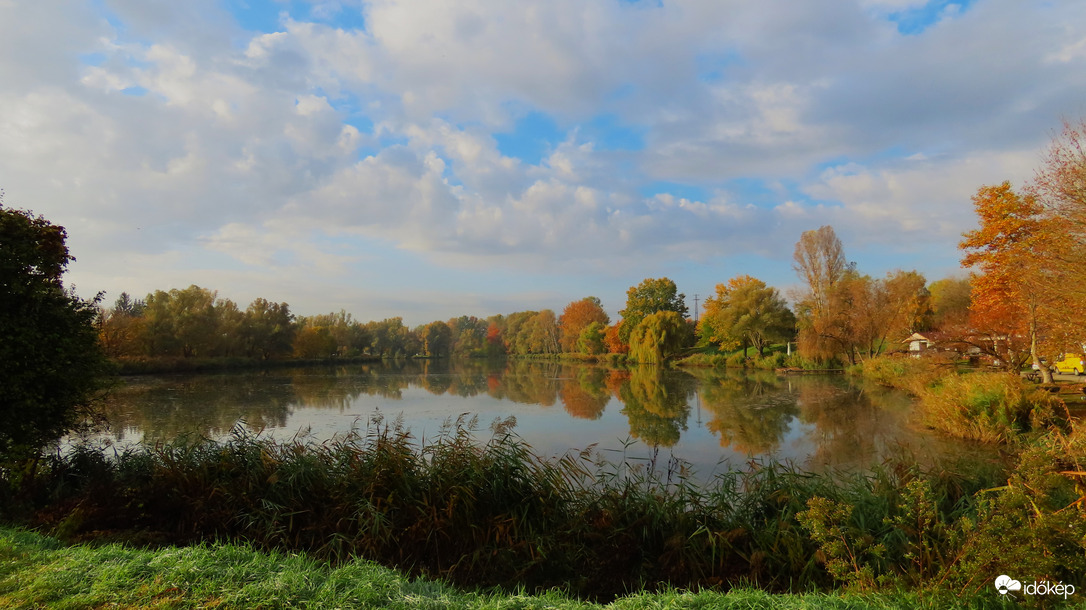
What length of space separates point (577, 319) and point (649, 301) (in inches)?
629

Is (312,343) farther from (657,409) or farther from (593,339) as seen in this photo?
(657,409)

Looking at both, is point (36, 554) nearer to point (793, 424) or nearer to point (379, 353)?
point (793, 424)

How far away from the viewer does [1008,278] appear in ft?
52.4

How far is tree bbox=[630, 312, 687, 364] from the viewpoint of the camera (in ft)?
141

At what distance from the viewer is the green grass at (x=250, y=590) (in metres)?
2.65

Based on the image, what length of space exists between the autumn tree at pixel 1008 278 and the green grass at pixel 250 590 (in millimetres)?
15038

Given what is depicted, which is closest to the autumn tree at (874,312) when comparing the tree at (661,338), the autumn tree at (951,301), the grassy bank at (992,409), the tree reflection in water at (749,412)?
the autumn tree at (951,301)

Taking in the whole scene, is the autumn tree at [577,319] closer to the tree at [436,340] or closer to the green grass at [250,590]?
the tree at [436,340]

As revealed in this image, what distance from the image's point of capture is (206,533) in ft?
15.7

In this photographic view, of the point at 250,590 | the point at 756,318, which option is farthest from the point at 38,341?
the point at 756,318

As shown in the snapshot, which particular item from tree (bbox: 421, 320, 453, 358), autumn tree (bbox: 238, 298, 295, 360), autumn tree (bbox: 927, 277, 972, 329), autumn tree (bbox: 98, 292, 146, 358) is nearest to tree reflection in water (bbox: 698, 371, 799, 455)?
autumn tree (bbox: 927, 277, 972, 329)

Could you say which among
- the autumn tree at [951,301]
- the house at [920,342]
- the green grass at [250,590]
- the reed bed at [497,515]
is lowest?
the reed bed at [497,515]

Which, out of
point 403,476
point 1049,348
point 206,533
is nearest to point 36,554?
point 206,533

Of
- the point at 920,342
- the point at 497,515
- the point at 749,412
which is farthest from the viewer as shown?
the point at 920,342
